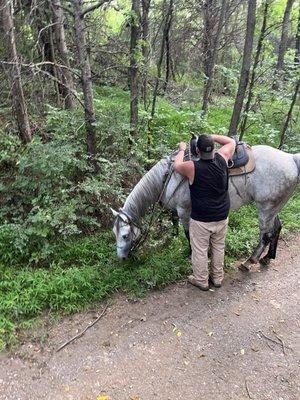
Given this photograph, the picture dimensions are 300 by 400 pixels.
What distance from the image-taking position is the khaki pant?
5.25 metres

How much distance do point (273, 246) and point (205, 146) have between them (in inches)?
98.0

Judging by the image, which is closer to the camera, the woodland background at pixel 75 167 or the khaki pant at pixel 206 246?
the khaki pant at pixel 206 246

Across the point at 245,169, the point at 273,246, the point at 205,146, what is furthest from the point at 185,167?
the point at 273,246

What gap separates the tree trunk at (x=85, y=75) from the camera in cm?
591

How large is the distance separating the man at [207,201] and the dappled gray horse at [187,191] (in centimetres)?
44

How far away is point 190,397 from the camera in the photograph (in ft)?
12.8

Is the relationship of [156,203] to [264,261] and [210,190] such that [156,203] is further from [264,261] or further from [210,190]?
[264,261]

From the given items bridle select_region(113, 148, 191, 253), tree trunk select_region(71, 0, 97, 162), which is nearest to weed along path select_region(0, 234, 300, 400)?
bridle select_region(113, 148, 191, 253)

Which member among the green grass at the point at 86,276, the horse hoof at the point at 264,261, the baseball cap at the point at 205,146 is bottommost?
the horse hoof at the point at 264,261

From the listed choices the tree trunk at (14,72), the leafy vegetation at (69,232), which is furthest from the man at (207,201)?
the tree trunk at (14,72)

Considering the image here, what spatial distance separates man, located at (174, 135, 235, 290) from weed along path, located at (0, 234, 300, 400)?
0.40 m

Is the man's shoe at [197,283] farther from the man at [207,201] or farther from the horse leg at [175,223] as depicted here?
the horse leg at [175,223]

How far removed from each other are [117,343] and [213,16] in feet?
33.6

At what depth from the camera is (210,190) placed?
16.4ft
